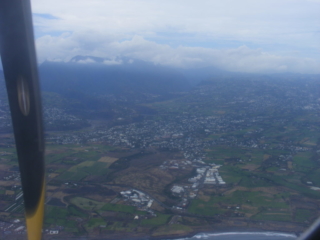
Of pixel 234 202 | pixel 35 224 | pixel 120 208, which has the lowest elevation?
pixel 234 202

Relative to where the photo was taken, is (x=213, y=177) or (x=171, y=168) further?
(x=171, y=168)

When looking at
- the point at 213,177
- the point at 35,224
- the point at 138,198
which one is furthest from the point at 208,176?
the point at 35,224

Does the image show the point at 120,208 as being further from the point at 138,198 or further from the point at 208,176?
the point at 208,176

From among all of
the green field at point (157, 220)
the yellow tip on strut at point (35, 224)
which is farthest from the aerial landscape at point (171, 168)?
the yellow tip on strut at point (35, 224)

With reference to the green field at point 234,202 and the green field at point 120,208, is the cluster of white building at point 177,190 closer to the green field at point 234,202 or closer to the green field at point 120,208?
the green field at point 234,202

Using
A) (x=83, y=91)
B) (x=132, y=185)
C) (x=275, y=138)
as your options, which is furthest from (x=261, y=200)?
(x=83, y=91)

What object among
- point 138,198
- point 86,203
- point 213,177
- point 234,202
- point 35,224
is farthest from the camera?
point 213,177

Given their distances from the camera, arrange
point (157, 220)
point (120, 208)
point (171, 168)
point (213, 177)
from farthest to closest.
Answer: point (171, 168), point (213, 177), point (120, 208), point (157, 220)

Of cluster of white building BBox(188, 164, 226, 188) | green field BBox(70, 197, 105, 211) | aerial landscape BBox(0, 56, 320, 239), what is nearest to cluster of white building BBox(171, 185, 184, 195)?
aerial landscape BBox(0, 56, 320, 239)
